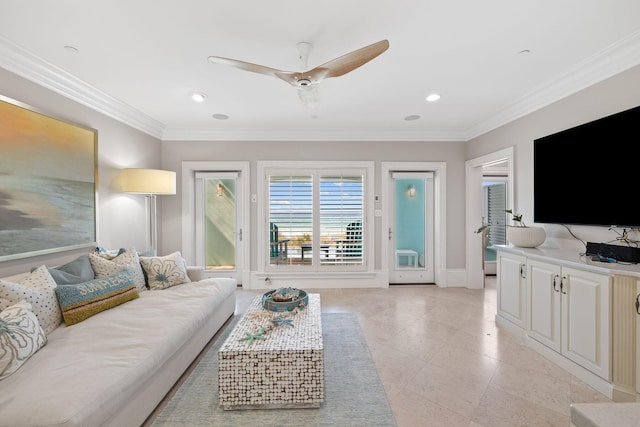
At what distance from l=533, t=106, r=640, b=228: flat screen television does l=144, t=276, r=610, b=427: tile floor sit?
1.30 m

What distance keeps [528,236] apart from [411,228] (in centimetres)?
198

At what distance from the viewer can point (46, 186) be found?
7.83 feet

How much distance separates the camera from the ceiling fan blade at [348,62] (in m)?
1.65

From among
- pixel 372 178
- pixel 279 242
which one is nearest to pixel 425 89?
pixel 372 178

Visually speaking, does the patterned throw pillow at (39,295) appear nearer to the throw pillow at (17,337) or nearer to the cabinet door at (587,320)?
the throw pillow at (17,337)

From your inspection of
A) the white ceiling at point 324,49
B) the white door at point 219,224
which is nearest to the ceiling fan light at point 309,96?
the white ceiling at point 324,49

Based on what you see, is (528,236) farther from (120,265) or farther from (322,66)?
(120,265)

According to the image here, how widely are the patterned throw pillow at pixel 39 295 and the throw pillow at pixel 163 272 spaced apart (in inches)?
32.9

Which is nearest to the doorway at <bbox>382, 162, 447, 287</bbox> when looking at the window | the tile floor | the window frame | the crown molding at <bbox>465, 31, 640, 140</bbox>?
the window frame

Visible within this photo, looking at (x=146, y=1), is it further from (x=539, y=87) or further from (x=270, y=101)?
(x=539, y=87)

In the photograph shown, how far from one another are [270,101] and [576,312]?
3.50 m

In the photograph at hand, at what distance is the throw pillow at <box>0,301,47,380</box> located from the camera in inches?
55.1

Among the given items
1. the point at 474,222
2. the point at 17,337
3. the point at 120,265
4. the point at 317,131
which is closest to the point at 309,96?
the point at 317,131

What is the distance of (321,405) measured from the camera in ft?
5.80
